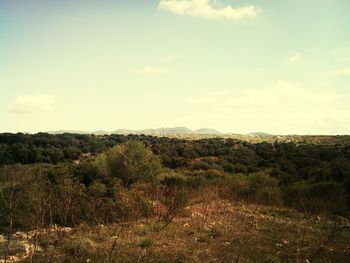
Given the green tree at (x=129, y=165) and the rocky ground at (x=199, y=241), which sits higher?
the green tree at (x=129, y=165)

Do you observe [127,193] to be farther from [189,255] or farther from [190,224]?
[189,255]

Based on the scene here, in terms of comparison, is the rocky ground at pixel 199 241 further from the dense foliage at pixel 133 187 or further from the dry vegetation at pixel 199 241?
the dense foliage at pixel 133 187

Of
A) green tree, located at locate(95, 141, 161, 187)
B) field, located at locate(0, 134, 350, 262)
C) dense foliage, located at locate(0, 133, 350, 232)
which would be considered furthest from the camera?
green tree, located at locate(95, 141, 161, 187)

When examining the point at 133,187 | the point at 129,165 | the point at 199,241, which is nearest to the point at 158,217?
the point at 199,241

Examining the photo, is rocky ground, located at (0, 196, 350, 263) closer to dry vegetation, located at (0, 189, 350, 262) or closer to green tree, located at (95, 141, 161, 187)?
dry vegetation, located at (0, 189, 350, 262)

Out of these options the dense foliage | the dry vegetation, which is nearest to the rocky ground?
the dry vegetation

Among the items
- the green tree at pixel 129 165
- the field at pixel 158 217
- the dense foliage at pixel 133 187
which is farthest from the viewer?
the green tree at pixel 129 165

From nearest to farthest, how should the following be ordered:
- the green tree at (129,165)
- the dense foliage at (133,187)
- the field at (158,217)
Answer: the field at (158,217) < the dense foliage at (133,187) < the green tree at (129,165)

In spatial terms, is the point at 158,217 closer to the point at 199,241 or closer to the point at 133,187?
the point at 199,241

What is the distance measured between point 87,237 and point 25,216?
3.48m

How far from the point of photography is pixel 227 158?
44094mm

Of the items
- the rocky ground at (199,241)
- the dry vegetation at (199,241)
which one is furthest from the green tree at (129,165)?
the rocky ground at (199,241)

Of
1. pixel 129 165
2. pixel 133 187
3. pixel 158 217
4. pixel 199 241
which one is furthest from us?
pixel 129 165

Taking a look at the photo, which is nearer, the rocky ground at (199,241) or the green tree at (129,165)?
the rocky ground at (199,241)
